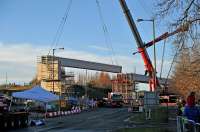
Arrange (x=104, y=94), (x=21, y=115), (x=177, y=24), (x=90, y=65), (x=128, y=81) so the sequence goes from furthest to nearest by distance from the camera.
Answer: (x=104, y=94) → (x=128, y=81) → (x=90, y=65) → (x=21, y=115) → (x=177, y=24)

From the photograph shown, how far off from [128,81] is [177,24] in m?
104

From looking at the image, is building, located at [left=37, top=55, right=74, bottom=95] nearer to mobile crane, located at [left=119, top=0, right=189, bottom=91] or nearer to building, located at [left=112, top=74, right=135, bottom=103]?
building, located at [left=112, top=74, right=135, bottom=103]

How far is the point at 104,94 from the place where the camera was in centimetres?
14012

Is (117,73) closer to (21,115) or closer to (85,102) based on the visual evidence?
(85,102)

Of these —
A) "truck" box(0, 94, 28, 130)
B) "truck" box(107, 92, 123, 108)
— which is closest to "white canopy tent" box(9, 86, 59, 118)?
"truck" box(0, 94, 28, 130)

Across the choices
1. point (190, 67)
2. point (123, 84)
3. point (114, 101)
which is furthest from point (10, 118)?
point (123, 84)

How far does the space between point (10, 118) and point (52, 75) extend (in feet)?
211

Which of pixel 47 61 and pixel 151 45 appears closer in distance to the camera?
pixel 151 45

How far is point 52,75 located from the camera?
102m

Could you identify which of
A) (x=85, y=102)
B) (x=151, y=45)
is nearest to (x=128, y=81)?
(x=85, y=102)

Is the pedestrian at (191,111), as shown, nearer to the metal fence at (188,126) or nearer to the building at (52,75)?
the metal fence at (188,126)

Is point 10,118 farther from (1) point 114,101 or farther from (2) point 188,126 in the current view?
(1) point 114,101

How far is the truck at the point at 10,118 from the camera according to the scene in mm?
36950

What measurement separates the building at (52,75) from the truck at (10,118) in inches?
2145
